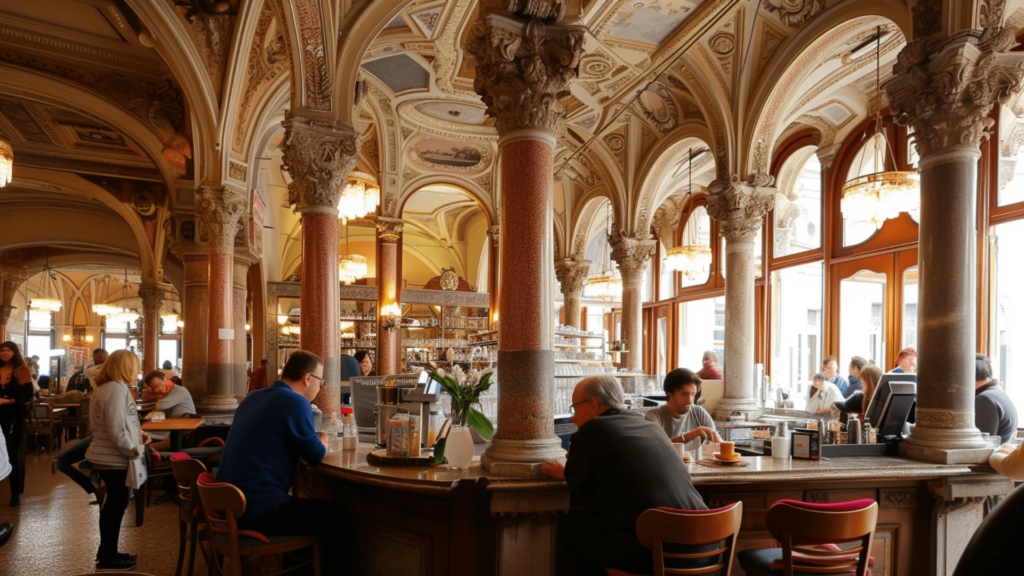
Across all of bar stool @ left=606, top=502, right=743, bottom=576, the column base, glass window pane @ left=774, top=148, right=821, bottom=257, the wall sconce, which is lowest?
bar stool @ left=606, top=502, right=743, bottom=576

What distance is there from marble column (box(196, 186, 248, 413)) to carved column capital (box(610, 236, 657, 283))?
285 inches

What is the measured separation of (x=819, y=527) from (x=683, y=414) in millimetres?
1642

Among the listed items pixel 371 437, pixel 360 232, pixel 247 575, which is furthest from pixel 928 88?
pixel 360 232

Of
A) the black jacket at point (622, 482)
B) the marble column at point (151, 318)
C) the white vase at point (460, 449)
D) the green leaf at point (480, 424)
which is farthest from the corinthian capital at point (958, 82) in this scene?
the marble column at point (151, 318)

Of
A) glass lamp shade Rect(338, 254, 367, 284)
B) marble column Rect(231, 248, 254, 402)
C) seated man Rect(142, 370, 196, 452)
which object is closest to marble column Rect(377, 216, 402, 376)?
glass lamp shade Rect(338, 254, 367, 284)

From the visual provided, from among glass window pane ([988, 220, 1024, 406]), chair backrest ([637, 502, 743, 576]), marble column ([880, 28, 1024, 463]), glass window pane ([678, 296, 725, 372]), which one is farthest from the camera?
glass window pane ([678, 296, 725, 372])

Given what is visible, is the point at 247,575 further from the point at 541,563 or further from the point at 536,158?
the point at 536,158

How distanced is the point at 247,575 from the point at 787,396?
10429 millimetres

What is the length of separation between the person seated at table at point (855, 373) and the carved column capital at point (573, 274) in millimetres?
7445

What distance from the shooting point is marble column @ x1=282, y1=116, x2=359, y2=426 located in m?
6.48

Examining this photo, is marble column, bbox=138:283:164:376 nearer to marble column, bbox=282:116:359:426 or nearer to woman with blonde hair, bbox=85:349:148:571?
marble column, bbox=282:116:359:426

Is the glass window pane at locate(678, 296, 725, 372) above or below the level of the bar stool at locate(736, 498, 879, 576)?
above

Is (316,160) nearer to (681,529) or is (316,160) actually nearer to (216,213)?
(216,213)

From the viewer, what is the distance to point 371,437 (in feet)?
17.5
